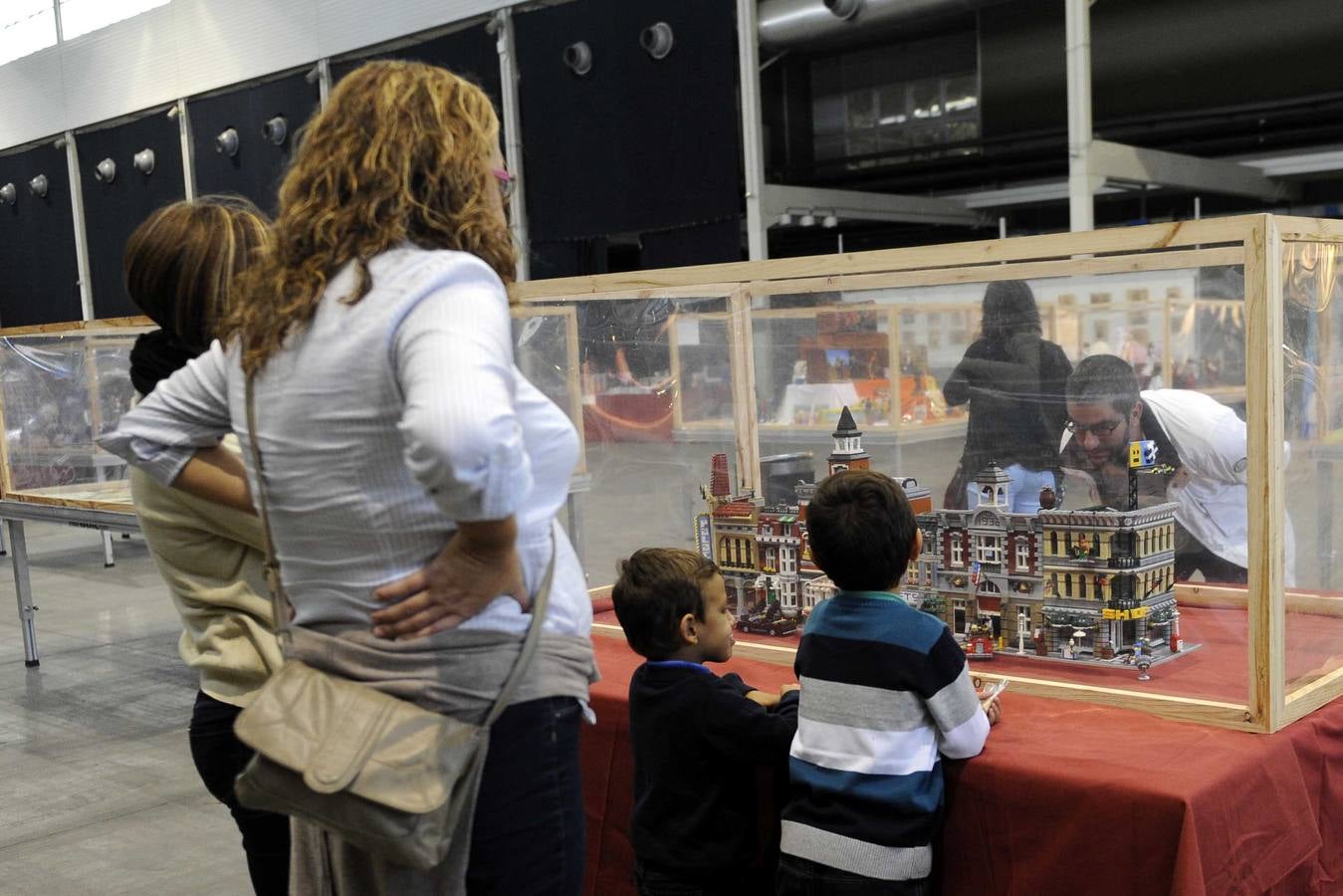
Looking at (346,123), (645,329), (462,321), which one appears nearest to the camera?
(462,321)

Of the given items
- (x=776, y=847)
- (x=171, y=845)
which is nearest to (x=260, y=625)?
(x=776, y=847)

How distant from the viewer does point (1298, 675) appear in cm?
208

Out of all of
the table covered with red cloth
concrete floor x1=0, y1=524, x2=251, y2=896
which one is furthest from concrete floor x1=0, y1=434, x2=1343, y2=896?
the table covered with red cloth

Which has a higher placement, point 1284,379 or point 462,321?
point 462,321

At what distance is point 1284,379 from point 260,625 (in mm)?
1628

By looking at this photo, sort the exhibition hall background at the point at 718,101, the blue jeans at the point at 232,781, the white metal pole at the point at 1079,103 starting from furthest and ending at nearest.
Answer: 1. the exhibition hall background at the point at 718,101
2. the white metal pole at the point at 1079,103
3. the blue jeans at the point at 232,781

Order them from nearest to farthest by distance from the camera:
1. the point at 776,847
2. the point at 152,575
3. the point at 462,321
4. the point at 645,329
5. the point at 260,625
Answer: the point at 462,321, the point at 260,625, the point at 776,847, the point at 645,329, the point at 152,575

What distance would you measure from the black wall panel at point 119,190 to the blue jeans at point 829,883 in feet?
41.2

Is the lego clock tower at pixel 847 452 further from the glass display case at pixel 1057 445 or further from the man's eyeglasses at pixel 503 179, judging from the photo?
the man's eyeglasses at pixel 503 179

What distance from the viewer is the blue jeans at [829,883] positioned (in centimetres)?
180

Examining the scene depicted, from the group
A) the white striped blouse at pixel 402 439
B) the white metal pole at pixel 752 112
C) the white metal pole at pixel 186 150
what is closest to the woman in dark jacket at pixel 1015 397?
the white striped blouse at pixel 402 439

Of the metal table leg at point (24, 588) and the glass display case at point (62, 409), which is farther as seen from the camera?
the metal table leg at point (24, 588)

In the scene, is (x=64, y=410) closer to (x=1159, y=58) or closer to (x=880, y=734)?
(x=880, y=734)

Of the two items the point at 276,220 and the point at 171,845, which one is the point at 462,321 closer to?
the point at 276,220
